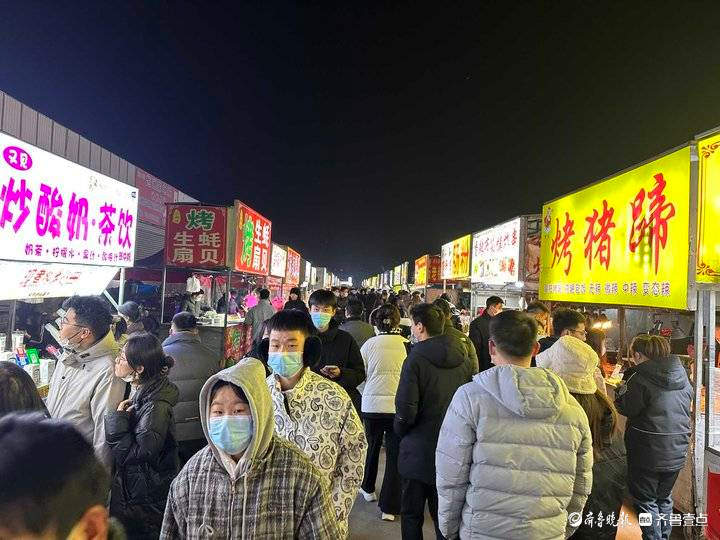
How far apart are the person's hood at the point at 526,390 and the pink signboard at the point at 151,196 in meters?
19.4

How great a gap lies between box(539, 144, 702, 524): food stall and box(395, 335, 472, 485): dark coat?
1.68 metres

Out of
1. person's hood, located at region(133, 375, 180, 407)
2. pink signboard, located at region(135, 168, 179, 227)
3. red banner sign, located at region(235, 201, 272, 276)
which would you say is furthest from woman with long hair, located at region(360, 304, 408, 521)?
pink signboard, located at region(135, 168, 179, 227)

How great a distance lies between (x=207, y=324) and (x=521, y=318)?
736cm

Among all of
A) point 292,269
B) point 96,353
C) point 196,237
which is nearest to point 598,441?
point 96,353

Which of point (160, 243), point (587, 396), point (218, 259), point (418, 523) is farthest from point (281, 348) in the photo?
point (160, 243)

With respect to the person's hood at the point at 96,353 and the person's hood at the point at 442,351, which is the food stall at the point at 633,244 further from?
the person's hood at the point at 96,353

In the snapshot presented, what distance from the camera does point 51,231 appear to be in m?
3.97

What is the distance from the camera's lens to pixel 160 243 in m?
13.8

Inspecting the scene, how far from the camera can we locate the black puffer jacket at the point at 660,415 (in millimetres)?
3949

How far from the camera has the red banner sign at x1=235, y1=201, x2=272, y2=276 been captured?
835 cm

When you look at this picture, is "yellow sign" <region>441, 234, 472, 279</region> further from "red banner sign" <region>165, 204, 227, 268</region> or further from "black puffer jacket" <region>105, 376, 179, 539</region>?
"black puffer jacket" <region>105, 376, 179, 539</region>

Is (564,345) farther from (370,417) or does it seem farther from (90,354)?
(90,354)

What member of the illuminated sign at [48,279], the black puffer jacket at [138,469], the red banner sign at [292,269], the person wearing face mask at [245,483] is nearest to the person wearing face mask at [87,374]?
the black puffer jacket at [138,469]

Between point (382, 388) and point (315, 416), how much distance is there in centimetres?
260
